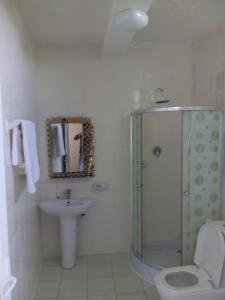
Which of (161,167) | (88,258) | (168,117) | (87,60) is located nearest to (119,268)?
(88,258)

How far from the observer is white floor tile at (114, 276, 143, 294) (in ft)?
8.04

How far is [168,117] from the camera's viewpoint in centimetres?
311

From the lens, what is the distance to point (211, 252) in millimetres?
2037

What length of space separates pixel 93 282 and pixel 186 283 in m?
0.99

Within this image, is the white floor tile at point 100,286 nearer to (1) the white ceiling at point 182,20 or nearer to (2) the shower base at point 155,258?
(2) the shower base at point 155,258

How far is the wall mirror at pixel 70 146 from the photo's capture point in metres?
2.91

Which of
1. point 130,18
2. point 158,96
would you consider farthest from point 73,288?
point 130,18

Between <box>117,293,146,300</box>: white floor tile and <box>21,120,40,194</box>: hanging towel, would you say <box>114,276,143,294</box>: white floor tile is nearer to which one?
<box>117,293,146,300</box>: white floor tile

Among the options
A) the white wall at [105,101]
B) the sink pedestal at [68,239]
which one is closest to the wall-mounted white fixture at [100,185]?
the white wall at [105,101]

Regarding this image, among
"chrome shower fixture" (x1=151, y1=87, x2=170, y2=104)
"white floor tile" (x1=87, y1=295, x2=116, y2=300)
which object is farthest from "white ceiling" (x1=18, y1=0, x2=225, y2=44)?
"white floor tile" (x1=87, y1=295, x2=116, y2=300)

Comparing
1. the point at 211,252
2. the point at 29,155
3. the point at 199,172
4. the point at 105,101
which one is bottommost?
the point at 211,252

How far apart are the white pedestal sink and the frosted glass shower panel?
1057 millimetres

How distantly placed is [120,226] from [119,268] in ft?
1.62

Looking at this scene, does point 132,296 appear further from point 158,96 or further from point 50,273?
point 158,96
